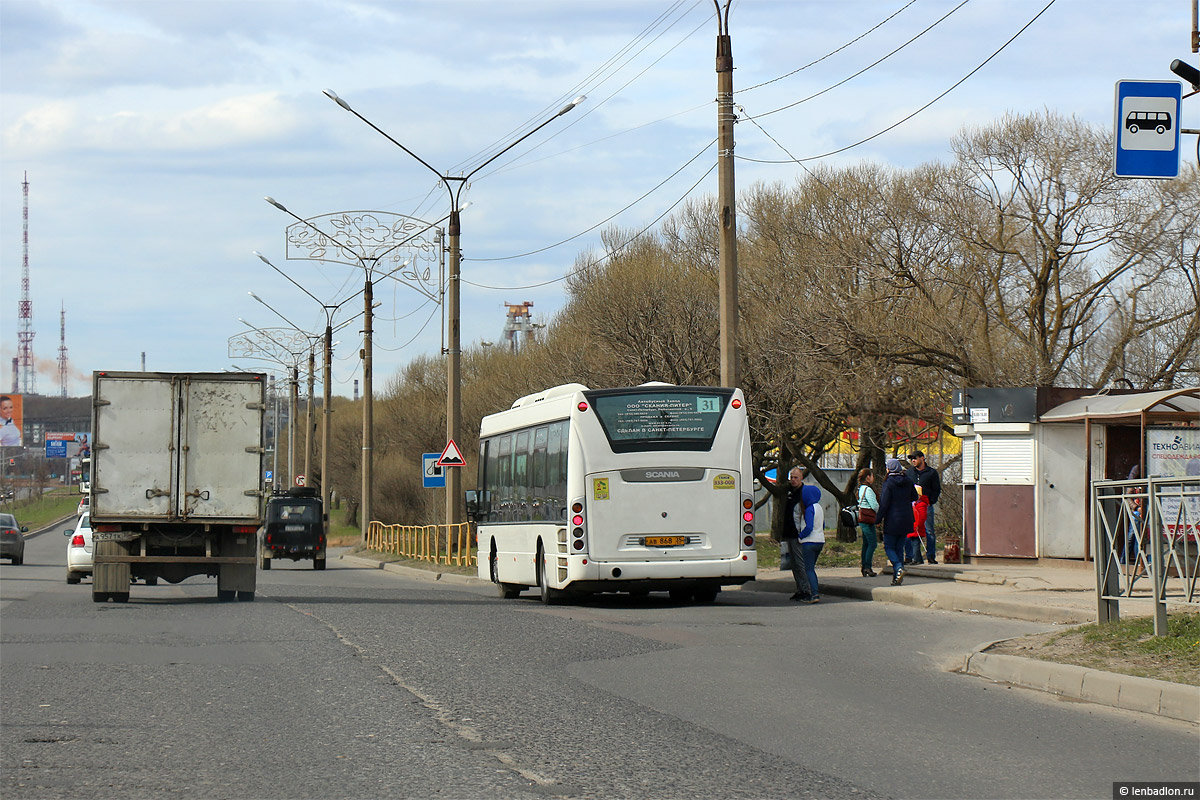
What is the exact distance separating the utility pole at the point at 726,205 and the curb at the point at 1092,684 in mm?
11216

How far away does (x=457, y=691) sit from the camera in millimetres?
9938

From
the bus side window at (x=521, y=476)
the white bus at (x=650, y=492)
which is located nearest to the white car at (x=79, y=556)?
the bus side window at (x=521, y=476)

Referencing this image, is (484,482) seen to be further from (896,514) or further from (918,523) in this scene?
(896,514)

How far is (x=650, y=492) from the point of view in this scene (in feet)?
59.2

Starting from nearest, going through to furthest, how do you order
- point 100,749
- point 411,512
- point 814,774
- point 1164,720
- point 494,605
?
point 814,774 → point 100,749 → point 1164,720 → point 494,605 → point 411,512

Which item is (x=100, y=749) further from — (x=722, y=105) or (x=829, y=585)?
(x=722, y=105)

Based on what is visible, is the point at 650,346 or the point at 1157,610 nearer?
the point at 1157,610

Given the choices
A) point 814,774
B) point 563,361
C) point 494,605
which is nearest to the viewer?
point 814,774

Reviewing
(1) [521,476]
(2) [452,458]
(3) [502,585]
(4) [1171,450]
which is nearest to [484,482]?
(3) [502,585]

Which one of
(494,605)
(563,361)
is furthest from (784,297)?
(494,605)

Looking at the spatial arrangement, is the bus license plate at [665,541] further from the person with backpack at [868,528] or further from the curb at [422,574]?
the curb at [422,574]

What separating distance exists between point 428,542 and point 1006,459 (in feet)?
68.8

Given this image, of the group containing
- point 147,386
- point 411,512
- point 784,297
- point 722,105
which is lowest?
point 411,512

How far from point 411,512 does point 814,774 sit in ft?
202
